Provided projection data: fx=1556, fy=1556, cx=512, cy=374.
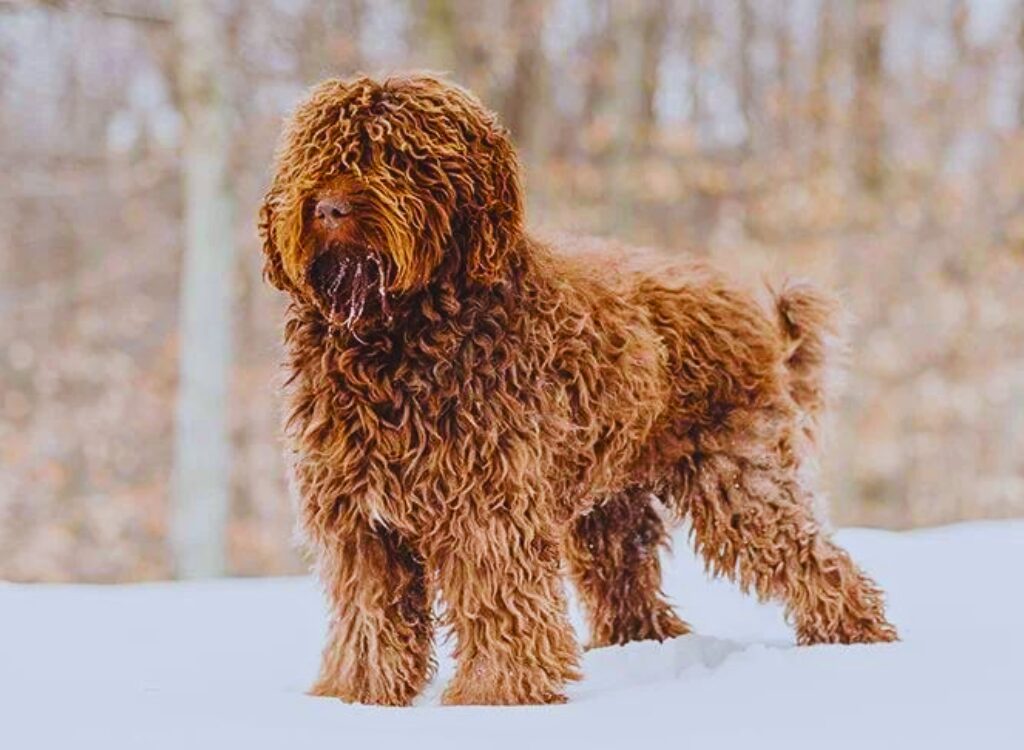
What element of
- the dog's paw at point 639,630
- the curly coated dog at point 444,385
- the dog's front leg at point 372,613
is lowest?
the dog's paw at point 639,630

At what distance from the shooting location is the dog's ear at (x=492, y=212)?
16.2ft

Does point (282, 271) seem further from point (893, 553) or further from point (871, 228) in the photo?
point (871, 228)

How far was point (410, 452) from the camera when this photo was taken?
5004mm

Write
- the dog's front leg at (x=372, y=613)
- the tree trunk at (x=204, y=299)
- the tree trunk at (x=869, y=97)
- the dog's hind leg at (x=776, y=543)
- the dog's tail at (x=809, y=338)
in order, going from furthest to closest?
the tree trunk at (x=869, y=97), the tree trunk at (x=204, y=299), the dog's tail at (x=809, y=338), the dog's hind leg at (x=776, y=543), the dog's front leg at (x=372, y=613)

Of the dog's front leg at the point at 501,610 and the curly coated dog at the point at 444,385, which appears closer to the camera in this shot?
the curly coated dog at the point at 444,385

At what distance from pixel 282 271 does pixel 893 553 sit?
479 centimetres

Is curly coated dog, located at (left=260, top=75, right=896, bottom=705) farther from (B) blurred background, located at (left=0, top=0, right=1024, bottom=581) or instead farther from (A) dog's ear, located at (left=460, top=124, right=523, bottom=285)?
(B) blurred background, located at (left=0, top=0, right=1024, bottom=581)

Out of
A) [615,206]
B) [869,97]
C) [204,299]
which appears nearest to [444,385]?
[204,299]

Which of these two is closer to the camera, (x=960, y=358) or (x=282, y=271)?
(x=282, y=271)

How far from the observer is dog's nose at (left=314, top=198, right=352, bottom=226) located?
4633mm

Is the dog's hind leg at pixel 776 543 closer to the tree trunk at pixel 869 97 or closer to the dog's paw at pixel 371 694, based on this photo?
the dog's paw at pixel 371 694

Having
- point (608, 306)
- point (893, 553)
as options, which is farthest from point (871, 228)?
point (608, 306)

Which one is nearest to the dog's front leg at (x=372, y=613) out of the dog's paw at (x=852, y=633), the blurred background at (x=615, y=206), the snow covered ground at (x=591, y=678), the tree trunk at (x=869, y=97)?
the snow covered ground at (x=591, y=678)

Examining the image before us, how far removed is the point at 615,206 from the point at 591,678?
35.5ft
